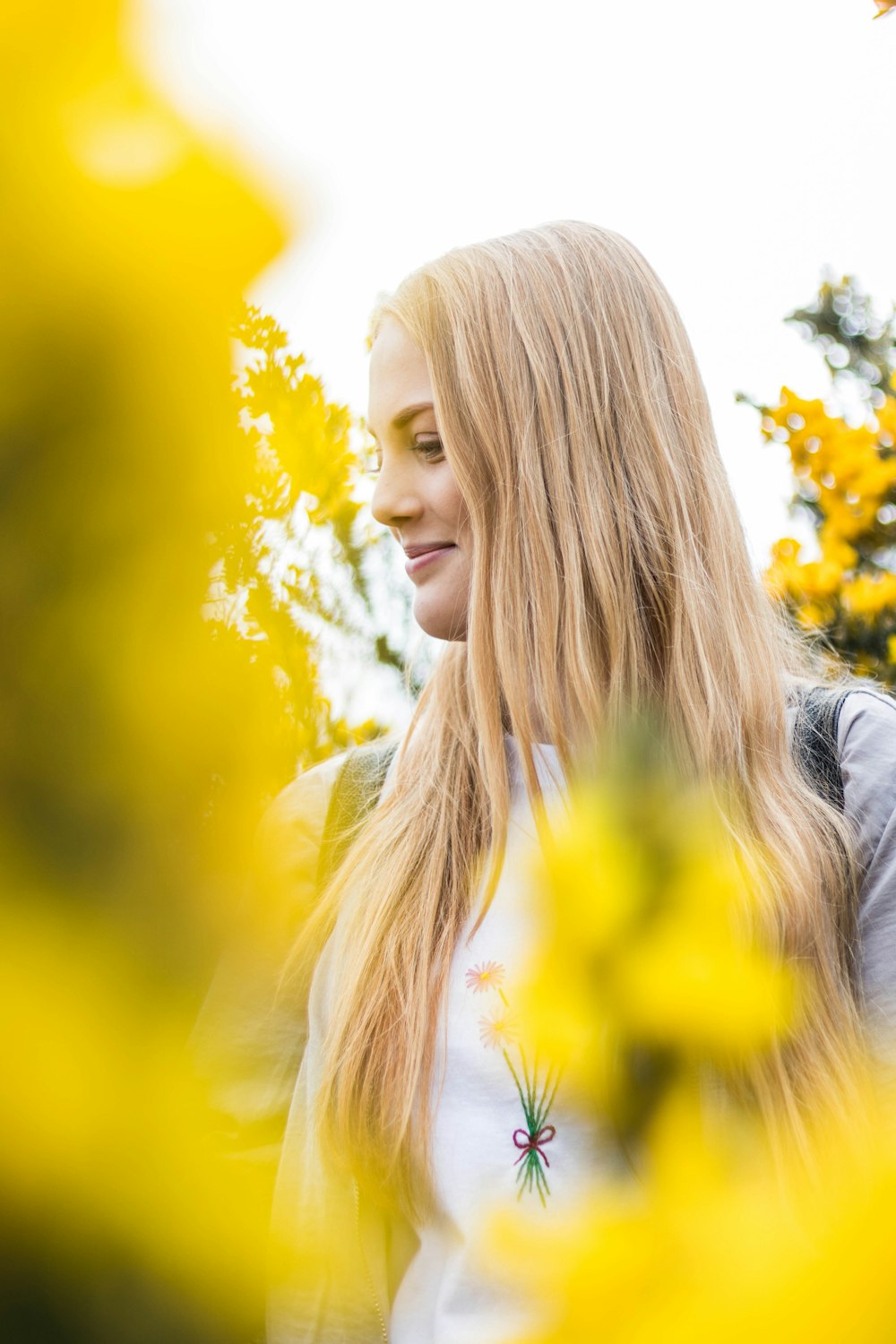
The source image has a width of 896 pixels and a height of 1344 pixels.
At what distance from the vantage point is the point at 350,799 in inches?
46.6

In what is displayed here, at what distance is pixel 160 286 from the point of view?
24cm

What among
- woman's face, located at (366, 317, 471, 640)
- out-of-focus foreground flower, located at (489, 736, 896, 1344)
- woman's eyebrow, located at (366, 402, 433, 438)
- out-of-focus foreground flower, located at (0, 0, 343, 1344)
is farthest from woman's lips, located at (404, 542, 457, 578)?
out-of-focus foreground flower, located at (0, 0, 343, 1344)

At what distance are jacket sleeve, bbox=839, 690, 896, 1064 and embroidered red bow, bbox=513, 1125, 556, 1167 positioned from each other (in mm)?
287

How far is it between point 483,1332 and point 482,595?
639 millimetres

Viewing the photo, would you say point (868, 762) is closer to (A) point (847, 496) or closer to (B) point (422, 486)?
(B) point (422, 486)

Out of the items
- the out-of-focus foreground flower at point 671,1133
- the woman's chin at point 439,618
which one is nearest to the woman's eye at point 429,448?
the woman's chin at point 439,618

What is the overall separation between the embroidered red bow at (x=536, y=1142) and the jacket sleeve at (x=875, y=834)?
0.29 meters

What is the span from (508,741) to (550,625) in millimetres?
189

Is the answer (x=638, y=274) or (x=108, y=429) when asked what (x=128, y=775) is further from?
(x=638, y=274)

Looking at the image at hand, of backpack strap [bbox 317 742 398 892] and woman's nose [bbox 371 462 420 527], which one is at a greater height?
woman's nose [bbox 371 462 420 527]

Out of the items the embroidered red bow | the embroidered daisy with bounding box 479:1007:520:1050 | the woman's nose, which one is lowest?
the embroidered red bow

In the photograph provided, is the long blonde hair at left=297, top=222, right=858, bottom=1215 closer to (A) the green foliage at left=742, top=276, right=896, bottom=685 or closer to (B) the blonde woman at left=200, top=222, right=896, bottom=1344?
(B) the blonde woman at left=200, top=222, right=896, bottom=1344

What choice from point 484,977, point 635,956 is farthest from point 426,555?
point 635,956

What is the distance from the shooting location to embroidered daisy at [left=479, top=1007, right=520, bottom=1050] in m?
0.93
